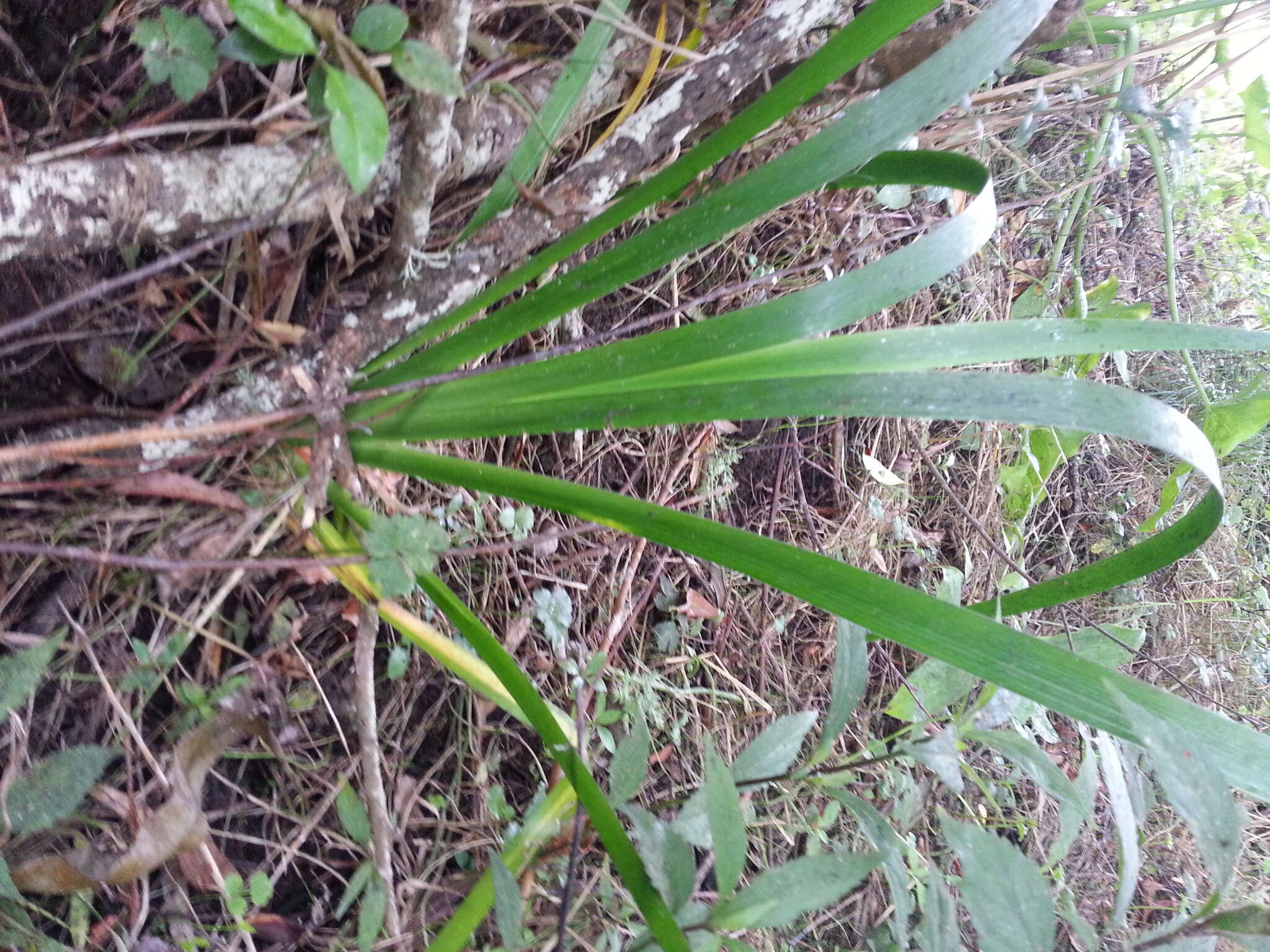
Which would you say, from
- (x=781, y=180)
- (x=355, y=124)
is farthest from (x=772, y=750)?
(x=355, y=124)

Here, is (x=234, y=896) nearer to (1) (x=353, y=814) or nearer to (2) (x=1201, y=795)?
(1) (x=353, y=814)

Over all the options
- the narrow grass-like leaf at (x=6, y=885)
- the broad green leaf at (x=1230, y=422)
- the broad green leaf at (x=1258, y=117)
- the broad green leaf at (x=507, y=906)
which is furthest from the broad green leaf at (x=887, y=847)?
the broad green leaf at (x=1258, y=117)

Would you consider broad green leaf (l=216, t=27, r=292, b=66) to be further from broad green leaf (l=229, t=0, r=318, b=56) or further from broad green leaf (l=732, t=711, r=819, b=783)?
broad green leaf (l=732, t=711, r=819, b=783)

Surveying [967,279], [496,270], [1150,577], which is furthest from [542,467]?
[1150,577]

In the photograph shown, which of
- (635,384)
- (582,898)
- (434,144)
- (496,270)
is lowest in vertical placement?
(582,898)

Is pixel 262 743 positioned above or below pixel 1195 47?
above

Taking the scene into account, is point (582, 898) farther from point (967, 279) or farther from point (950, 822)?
point (967, 279)

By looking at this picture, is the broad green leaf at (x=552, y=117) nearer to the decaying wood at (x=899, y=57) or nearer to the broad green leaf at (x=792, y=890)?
the decaying wood at (x=899, y=57)
